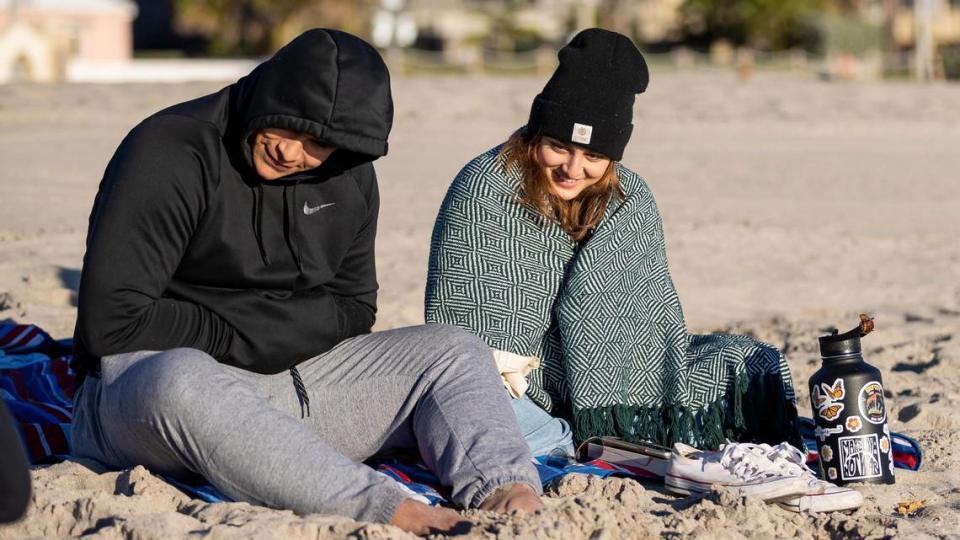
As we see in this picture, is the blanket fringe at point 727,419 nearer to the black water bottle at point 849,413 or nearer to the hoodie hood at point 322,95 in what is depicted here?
the black water bottle at point 849,413

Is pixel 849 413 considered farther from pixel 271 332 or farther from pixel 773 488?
pixel 271 332

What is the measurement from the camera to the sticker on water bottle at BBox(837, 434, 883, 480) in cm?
387

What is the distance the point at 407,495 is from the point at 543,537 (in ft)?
1.17

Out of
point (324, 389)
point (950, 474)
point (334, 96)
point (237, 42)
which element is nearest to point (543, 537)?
point (324, 389)

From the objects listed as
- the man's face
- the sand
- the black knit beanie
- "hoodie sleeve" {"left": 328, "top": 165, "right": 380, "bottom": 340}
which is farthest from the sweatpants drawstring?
the black knit beanie

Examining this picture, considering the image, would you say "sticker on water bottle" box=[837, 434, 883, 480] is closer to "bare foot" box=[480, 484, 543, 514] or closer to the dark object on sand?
"bare foot" box=[480, 484, 543, 514]

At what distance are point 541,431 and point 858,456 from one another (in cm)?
95

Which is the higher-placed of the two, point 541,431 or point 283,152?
point 283,152

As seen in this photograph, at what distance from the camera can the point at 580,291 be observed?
4.23m

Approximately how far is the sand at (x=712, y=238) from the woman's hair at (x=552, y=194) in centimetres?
90

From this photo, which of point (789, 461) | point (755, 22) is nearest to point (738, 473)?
point (789, 461)

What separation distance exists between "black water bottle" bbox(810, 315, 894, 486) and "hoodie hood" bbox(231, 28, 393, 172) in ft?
4.79

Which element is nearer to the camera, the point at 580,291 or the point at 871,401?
the point at 871,401

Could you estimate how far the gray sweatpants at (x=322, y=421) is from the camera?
3217 millimetres
